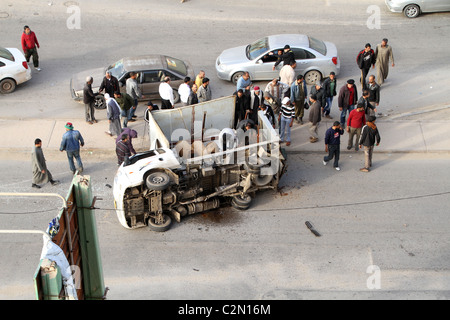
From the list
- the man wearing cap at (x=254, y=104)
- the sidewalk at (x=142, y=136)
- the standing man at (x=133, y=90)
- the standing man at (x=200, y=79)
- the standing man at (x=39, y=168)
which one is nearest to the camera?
the standing man at (x=39, y=168)

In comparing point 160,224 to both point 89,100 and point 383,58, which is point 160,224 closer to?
point 89,100

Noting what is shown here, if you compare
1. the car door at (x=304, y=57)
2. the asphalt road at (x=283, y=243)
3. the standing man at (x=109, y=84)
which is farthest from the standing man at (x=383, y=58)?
the standing man at (x=109, y=84)

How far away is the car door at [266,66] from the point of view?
18531mm

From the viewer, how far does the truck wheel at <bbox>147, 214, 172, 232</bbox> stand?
1307 centimetres

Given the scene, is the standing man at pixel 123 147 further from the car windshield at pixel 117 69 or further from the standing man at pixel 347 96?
the standing man at pixel 347 96

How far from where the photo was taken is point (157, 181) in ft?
40.7

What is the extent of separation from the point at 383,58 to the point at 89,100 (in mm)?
8534

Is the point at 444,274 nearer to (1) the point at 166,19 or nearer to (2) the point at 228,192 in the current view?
(2) the point at 228,192

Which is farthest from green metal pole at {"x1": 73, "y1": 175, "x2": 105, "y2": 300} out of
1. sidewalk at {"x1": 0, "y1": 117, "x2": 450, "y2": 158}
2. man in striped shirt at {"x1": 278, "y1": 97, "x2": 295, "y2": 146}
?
man in striped shirt at {"x1": 278, "y1": 97, "x2": 295, "y2": 146}

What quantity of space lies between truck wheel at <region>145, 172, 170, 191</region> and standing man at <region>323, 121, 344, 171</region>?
4.40 metres

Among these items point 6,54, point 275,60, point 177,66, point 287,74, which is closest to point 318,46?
point 275,60

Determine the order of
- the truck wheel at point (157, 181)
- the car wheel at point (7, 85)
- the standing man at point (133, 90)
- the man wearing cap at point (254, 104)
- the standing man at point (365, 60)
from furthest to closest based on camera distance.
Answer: the standing man at point (365, 60)
the car wheel at point (7, 85)
the standing man at point (133, 90)
the man wearing cap at point (254, 104)
the truck wheel at point (157, 181)

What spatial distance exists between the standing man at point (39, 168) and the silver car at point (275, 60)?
6600mm

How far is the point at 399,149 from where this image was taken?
53.5ft
